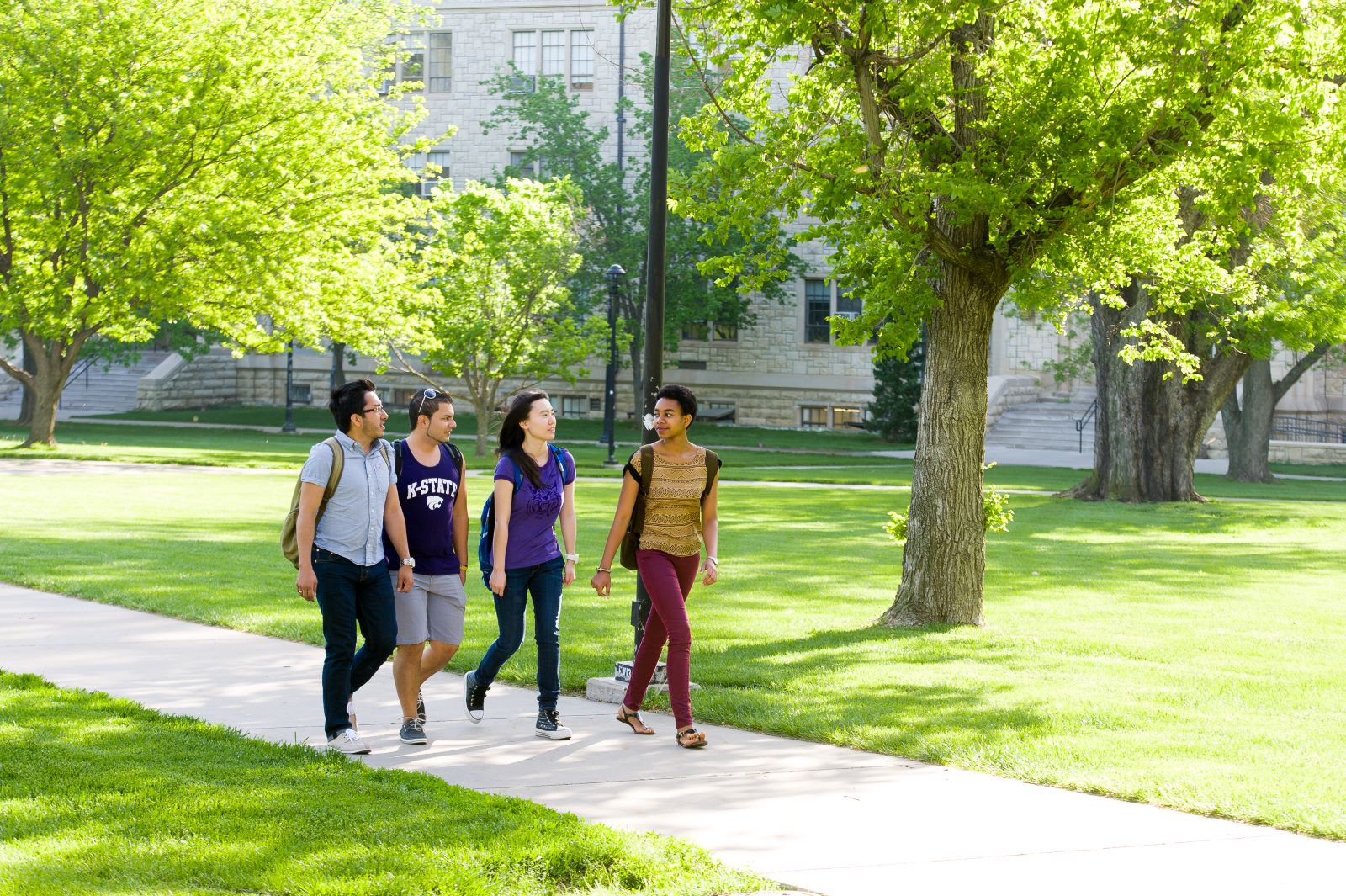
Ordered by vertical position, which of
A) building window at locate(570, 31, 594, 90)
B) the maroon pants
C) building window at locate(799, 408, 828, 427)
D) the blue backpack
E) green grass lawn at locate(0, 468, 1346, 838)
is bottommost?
green grass lawn at locate(0, 468, 1346, 838)

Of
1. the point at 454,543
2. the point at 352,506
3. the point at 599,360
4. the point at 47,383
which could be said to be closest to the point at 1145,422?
the point at 454,543

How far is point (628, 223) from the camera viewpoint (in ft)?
152

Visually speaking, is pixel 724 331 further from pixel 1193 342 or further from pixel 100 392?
pixel 1193 342

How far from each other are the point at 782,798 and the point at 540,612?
6.14ft

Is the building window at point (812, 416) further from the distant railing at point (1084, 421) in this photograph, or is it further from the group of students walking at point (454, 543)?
the group of students walking at point (454, 543)

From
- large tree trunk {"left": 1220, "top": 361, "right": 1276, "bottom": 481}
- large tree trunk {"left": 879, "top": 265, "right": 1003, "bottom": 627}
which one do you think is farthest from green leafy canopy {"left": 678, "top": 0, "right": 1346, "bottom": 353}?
large tree trunk {"left": 1220, "top": 361, "right": 1276, "bottom": 481}

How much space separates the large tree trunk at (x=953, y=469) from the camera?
1188cm

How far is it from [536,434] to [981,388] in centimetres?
536

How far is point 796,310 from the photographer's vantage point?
1886 inches

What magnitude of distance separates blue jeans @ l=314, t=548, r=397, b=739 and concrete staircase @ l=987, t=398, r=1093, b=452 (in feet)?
118

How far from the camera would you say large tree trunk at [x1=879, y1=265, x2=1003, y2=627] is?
39.0ft

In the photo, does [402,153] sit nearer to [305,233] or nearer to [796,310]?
[305,233]

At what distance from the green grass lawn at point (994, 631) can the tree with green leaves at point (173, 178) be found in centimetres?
708

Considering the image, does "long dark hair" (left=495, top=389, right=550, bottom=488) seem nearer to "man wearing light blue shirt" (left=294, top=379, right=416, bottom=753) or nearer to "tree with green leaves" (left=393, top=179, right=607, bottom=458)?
"man wearing light blue shirt" (left=294, top=379, right=416, bottom=753)
